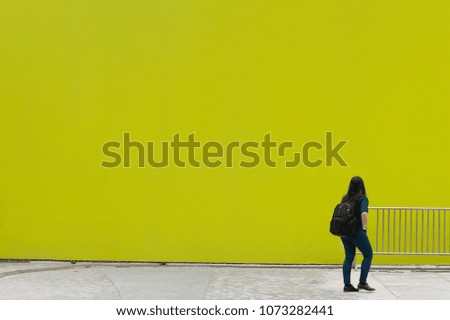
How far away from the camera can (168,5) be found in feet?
40.1

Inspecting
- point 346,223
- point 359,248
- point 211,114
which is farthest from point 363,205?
point 211,114

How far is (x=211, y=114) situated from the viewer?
12172 millimetres

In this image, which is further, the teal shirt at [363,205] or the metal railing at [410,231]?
the metal railing at [410,231]

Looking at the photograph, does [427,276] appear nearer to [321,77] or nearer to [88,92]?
[321,77]

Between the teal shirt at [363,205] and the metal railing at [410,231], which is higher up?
the teal shirt at [363,205]

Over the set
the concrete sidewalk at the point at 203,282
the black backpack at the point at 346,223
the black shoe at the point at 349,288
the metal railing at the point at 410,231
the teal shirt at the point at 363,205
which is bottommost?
the concrete sidewalk at the point at 203,282

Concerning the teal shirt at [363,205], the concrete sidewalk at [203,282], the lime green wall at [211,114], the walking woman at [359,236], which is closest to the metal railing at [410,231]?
the lime green wall at [211,114]

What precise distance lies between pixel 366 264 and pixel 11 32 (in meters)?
7.21

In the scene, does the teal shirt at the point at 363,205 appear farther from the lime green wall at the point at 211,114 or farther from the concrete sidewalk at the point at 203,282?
the lime green wall at the point at 211,114

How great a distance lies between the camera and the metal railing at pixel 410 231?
12.1m

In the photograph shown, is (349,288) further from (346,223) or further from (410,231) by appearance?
(410,231)

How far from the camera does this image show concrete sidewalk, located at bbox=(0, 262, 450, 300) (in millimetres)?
9820

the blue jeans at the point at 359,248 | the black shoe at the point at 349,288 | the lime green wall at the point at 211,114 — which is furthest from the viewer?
the lime green wall at the point at 211,114

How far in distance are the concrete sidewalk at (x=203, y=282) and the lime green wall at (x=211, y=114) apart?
336 mm
